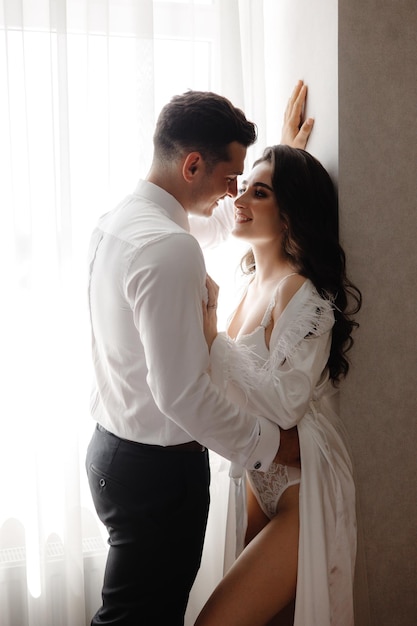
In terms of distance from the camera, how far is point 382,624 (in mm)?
2141

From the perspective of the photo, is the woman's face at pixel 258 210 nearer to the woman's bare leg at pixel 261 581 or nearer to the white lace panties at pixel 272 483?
the white lace panties at pixel 272 483

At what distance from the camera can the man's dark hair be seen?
1.69 m

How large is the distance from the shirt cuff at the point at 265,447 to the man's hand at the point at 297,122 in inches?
36.2

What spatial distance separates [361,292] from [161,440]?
2.55 feet

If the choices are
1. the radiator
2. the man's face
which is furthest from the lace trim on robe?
the radiator

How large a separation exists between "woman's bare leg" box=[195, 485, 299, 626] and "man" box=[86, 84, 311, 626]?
0.36 ft

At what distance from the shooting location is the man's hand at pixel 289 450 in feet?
5.98

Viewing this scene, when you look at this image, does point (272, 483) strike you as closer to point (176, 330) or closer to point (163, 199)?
point (176, 330)

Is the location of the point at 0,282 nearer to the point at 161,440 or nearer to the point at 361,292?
the point at 161,440

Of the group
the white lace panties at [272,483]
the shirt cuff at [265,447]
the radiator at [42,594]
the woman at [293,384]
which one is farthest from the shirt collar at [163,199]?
the radiator at [42,594]

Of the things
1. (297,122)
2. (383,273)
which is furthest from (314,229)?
(297,122)

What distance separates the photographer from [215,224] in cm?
220

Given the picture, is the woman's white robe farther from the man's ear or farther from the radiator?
the radiator

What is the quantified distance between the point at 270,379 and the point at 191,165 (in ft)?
1.92
